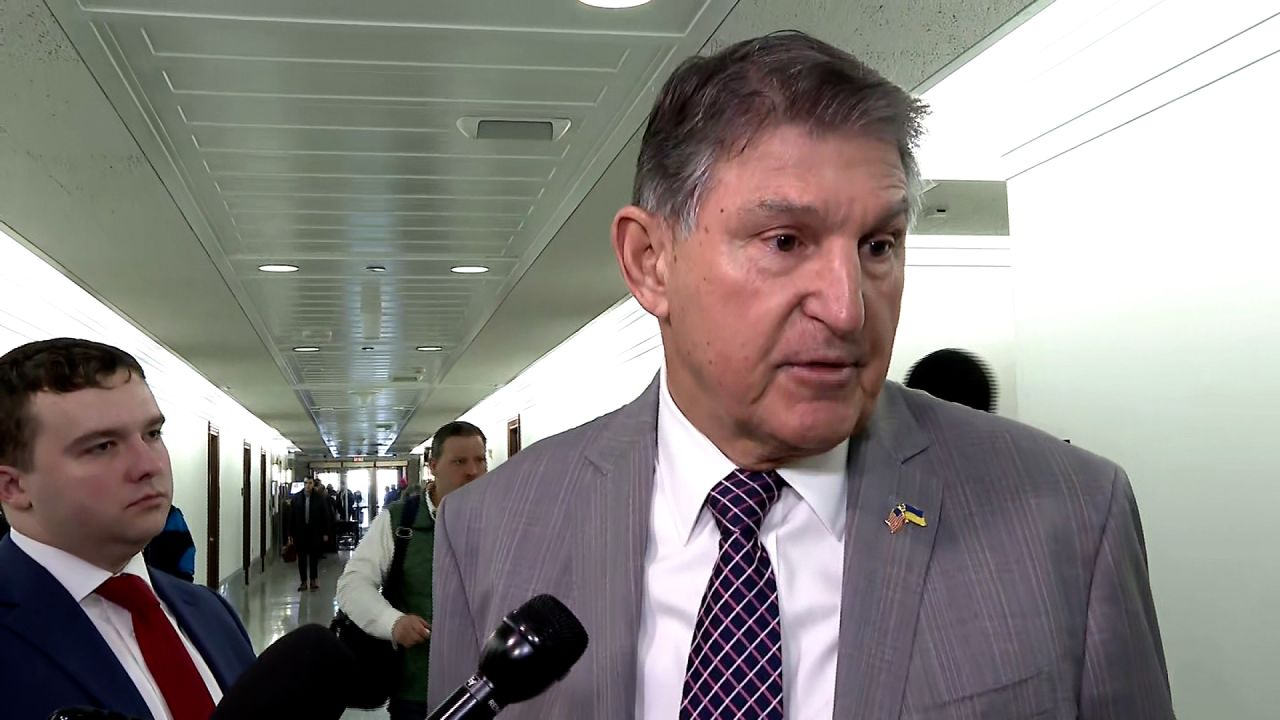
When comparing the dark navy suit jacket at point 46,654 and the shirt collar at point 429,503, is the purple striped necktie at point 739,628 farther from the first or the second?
the shirt collar at point 429,503

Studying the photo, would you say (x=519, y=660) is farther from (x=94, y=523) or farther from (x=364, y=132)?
(x=364, y=132)

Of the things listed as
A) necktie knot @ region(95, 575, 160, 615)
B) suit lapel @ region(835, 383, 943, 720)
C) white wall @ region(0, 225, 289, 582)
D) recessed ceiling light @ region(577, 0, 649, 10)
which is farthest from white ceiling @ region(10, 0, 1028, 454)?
suit lapel @ region(835, 383, 943, 720)

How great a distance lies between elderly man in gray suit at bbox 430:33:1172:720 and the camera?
113 cm

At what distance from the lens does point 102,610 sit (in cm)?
165

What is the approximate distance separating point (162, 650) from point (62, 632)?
0.19 metres

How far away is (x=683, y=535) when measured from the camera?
1310 millimetres

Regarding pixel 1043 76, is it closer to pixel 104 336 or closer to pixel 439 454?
A: pixel 439 454

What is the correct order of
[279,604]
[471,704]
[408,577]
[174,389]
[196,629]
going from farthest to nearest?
[279,604] < [174,389] < [408,577] < [196,629] < [471,704]

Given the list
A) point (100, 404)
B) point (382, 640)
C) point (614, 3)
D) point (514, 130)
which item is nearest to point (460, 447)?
point (382, 640)

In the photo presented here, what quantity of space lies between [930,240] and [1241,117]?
2.99m

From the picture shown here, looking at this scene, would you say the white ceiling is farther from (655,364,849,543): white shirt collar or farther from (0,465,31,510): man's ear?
(655,364,849,543): white shirt collar

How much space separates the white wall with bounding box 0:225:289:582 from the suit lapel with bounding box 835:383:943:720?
19.6 feet

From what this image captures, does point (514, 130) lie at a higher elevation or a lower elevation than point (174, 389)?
higher

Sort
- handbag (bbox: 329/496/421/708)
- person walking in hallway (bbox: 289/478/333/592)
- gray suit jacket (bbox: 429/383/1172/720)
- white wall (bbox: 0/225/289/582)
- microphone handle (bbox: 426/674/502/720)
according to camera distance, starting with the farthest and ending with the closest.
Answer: person walking in hallway (bbox: 289/478/333/592) → white wall (bbox: 0/225/289/582) → handbag (bbox: 329/496/421/708) → gray suit jacket (bbox: 429/383/1172/720) → microphone handle (bbox: 426/674/502/720)
